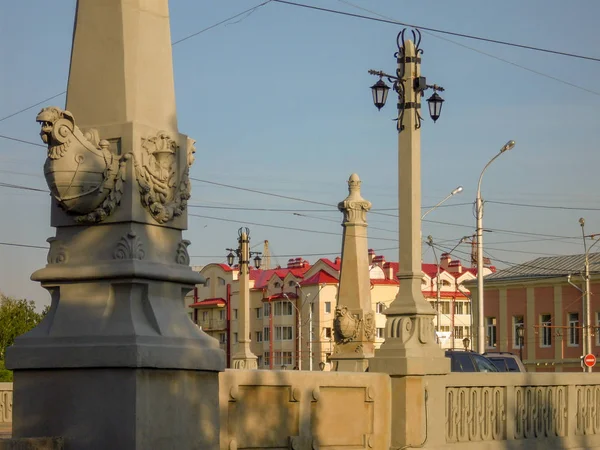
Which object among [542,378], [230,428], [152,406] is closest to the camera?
[152,406]

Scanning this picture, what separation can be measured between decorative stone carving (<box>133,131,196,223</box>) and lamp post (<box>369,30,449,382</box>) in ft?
26.5

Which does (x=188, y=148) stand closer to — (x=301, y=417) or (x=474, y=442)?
(x=301, y=417)

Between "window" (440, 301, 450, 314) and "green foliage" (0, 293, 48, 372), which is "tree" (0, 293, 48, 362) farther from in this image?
"window" (440, 301, 450, 314)

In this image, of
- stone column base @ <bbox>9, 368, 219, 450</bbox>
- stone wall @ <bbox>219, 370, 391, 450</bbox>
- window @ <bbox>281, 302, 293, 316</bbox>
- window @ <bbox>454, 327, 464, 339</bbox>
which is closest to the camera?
stone column base @ <bbox>9, 368, 219, 450</bbox>

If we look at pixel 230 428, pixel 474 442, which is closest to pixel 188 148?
pixel 230 428

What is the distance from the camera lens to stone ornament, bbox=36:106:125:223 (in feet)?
19.8

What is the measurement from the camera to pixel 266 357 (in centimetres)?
10862

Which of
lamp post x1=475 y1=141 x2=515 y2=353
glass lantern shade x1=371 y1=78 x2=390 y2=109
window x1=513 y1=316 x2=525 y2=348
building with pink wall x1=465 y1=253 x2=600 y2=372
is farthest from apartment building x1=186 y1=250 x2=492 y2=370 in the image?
glass lantern shade x1=371 y1=78 x2=390 y2=109

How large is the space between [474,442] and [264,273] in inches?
3892

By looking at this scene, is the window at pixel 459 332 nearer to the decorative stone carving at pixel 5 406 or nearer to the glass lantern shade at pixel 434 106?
the decorative stone carving at pixel 5 406

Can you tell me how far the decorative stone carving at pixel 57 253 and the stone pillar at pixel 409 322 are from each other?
8179 millimetres

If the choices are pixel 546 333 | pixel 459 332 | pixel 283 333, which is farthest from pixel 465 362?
pixel 459 332

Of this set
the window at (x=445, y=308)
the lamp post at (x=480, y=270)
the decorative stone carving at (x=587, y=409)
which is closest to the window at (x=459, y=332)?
the window at (x=445, y=308)

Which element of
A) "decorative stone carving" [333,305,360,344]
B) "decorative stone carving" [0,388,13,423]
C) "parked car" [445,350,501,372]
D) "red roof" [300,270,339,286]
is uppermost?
"red roof" [300,270,339,286]
